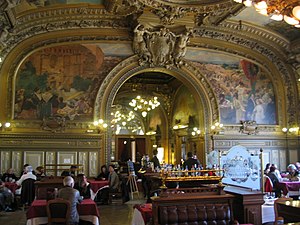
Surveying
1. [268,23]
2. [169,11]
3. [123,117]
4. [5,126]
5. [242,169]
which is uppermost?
[268,23]

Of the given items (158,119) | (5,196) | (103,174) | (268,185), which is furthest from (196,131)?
(5,196)

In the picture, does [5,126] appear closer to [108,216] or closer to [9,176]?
[9,176]

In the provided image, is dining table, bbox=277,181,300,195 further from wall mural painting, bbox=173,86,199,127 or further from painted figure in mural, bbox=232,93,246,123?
wall mural painting, bbox=173,86,199,127

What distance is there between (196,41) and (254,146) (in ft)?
17.5

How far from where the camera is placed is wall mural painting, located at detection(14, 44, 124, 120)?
44.5 ft

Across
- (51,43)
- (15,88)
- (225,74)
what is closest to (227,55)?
(225,74)

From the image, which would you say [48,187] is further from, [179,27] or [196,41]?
[196,41]

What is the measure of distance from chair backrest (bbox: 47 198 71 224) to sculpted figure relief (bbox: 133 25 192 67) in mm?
9143

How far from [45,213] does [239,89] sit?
1144cm

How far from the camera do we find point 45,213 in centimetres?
638

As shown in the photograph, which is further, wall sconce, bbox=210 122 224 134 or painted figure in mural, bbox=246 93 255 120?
painted figure in mural, bbox=246 93 255 120

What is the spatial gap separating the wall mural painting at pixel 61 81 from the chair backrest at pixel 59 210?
8.02 meters

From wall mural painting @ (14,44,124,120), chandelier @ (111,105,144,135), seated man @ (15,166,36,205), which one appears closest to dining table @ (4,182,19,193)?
seated man @ (15,166,36,205)

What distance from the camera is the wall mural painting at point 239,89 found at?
609 inches
